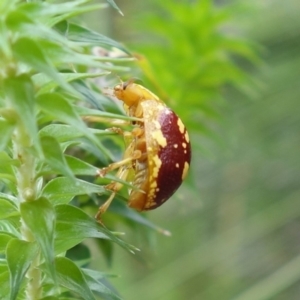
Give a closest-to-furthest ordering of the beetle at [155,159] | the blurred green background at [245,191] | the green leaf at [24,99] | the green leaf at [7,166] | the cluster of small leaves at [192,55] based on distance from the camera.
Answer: the green leaf at [24,99] → the green leaf at [7,166] → the beetle at [155,159] → the cluster of small leaves at [192,55] → the blurred green background at [245,191]

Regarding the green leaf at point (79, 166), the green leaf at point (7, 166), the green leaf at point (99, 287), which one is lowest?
the green leaf at point (99, 287)

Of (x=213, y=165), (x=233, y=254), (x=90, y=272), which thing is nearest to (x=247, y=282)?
(x=233, y=254)

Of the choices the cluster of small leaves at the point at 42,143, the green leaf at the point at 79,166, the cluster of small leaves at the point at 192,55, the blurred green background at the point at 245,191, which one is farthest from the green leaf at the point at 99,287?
the blurred green background at the point at 245,191

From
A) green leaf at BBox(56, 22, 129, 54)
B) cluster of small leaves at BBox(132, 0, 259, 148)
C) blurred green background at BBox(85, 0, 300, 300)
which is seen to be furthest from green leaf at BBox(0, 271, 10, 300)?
blurred green background at BBox(85, 0, 300, 300)

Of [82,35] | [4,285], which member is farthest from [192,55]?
[4,285]

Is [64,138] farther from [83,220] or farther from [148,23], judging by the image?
[148,23]

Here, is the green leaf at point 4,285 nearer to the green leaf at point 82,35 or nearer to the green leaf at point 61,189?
the green leaf at point 61,189

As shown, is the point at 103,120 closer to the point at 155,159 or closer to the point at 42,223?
the point at 155,159

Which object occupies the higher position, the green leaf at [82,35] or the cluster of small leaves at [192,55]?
the cluster of small leaves at [192,55]

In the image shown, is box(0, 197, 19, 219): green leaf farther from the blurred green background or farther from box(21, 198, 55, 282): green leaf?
the blurred green background
